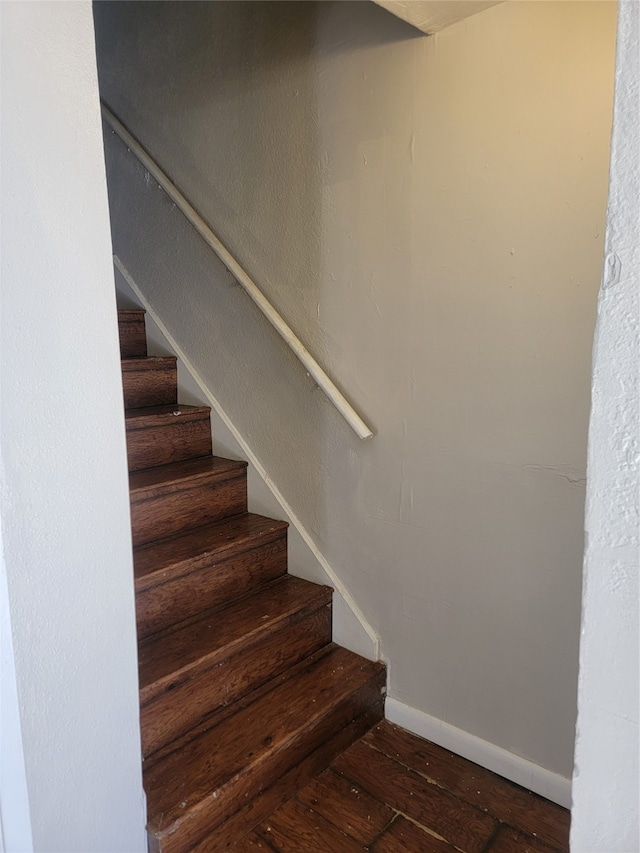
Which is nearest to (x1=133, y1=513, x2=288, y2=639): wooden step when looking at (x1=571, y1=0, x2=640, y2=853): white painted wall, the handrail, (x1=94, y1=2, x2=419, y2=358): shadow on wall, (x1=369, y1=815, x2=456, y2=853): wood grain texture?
the handrail

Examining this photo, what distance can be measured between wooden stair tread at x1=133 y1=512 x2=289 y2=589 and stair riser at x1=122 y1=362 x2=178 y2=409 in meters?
0.61

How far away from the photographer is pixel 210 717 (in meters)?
1.63

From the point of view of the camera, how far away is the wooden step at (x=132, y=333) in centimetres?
248

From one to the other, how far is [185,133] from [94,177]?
1350 mm

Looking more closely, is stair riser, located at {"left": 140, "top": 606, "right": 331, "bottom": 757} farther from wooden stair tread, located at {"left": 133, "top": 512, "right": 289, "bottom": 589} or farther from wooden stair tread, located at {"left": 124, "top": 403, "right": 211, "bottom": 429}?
wooden stair tread, located at {"left": 124, "top": 403, "right": 211, "bottom": 429}

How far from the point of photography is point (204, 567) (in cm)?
183

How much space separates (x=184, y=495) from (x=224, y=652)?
573 mm

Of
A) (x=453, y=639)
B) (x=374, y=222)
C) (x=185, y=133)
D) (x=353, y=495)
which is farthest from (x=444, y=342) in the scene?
(x=185, y=133)

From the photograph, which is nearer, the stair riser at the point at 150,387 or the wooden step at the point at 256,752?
the wooden step at the point at 256,752

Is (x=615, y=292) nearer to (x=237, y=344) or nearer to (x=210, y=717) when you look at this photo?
(x=210, y=717)

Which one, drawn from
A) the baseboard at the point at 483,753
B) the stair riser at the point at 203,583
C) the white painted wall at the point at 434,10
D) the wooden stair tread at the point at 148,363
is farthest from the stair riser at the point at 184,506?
the white painted wall at the point at 434,10

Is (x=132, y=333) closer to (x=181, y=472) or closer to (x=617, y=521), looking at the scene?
(x=181, y=472)

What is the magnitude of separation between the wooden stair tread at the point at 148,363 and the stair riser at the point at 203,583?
34.7 inches

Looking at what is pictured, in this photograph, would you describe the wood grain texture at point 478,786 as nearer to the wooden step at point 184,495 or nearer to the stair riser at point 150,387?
the wooden step at point 184,495
